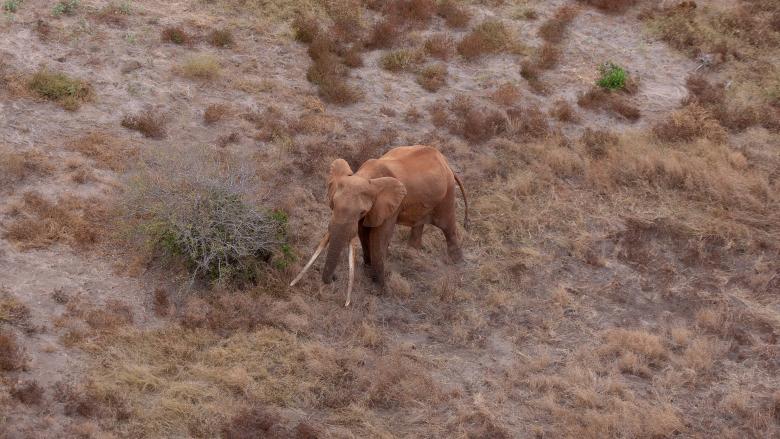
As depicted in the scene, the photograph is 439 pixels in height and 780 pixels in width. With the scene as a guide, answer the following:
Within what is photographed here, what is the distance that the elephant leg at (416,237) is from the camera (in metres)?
12.6

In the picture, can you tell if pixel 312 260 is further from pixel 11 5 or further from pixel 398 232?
pixel 11 5

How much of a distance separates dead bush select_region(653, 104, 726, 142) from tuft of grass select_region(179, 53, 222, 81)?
8115 mm

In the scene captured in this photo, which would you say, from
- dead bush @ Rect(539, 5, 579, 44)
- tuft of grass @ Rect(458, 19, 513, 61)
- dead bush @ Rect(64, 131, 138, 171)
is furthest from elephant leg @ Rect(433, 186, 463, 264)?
dead bush @ Rect(539, 5, 579, 44)

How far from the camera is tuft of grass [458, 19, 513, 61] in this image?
57.3 feet

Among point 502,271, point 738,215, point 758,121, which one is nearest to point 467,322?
point 502,271

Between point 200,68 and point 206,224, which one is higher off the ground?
point 200,68

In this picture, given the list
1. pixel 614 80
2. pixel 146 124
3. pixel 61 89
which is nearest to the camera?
pixel 146 124

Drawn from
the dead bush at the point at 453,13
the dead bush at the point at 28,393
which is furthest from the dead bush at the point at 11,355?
the dead bush at the point at 453,13

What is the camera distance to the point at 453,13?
18391 millimetres

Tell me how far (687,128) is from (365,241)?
7.21m

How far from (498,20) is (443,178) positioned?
7919 millimetres

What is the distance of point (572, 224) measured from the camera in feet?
44.1

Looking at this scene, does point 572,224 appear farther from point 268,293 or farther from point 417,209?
point 268,293

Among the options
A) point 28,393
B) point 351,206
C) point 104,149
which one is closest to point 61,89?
point 104,149
